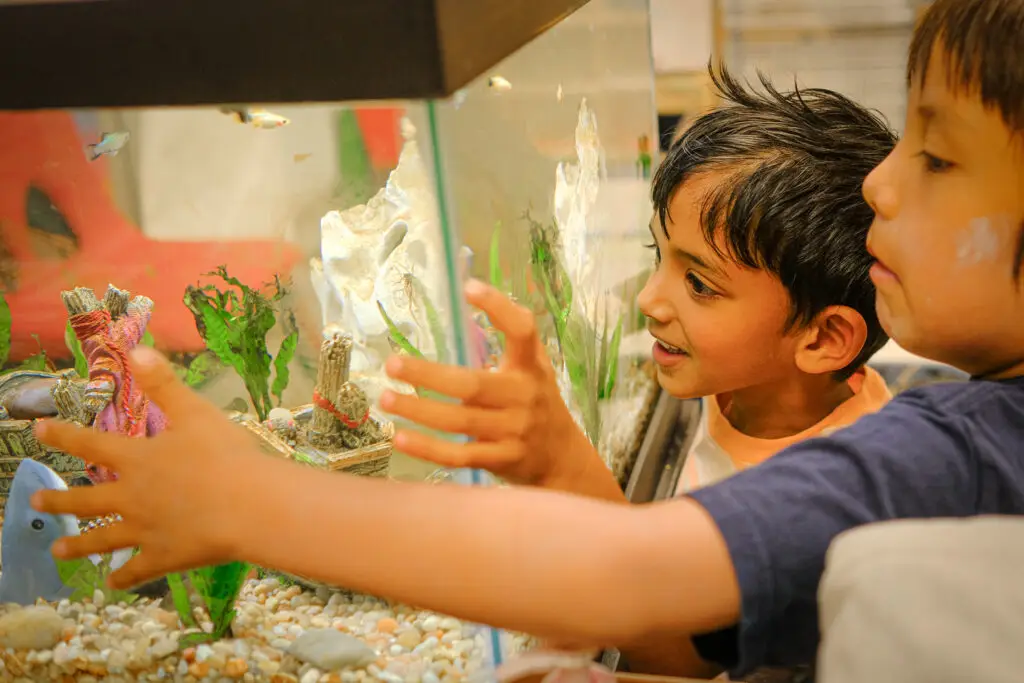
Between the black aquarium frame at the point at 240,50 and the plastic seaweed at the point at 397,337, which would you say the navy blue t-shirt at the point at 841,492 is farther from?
the black aquarium frame at the point at 240,50

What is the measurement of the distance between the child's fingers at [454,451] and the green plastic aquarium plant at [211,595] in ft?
0.70

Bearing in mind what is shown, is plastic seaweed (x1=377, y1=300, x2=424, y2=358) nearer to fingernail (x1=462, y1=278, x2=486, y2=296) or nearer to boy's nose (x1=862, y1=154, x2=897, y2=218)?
fingernail (x1=462, y1=278, x2=486, y2=296)

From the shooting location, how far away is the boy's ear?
3.54ft

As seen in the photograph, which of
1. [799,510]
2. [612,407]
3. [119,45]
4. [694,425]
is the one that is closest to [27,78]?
[119,45]

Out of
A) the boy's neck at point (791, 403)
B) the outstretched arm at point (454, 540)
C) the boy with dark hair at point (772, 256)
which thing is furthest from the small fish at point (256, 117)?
→ the boy's neck at point (791, 403)

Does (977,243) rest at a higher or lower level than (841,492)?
higher

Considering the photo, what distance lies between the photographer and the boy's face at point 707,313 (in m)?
1.07

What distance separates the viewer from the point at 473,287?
701 millimetres

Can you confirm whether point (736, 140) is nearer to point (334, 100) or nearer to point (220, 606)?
point (334, 100)

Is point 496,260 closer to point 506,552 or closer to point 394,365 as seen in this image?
point 394,365

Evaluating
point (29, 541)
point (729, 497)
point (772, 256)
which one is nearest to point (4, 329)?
point (29, 541)

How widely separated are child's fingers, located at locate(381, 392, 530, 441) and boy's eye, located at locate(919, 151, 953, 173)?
0.36 m

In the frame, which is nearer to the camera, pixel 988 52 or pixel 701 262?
pixel 988 52

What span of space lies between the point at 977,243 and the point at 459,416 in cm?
40
